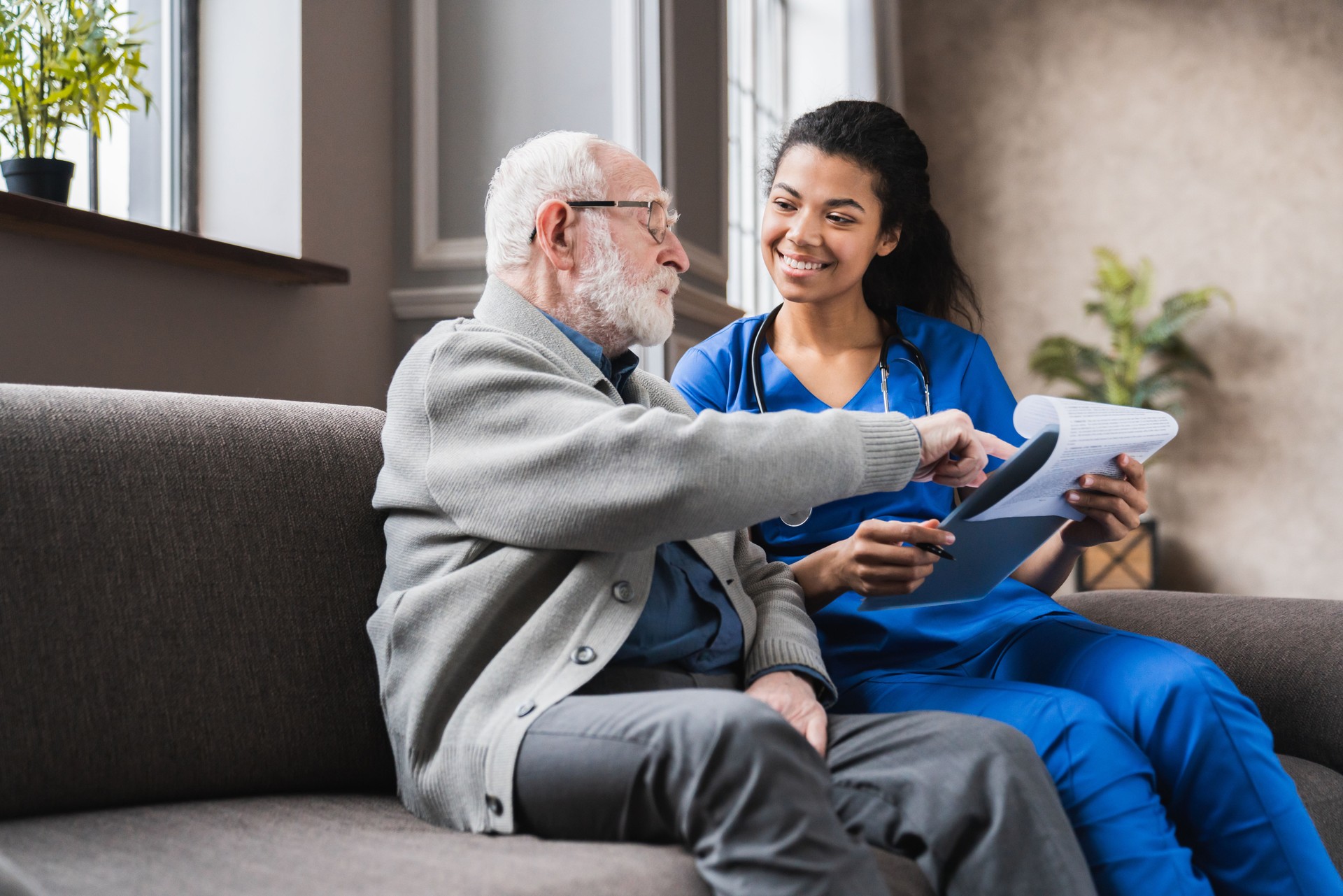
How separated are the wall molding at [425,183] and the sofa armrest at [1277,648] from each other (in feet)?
5.34

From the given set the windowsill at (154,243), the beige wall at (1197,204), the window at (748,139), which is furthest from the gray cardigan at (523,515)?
the beige wall at (1197,204)

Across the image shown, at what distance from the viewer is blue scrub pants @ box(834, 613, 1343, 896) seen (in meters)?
1.17

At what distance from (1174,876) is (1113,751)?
5.3 inches

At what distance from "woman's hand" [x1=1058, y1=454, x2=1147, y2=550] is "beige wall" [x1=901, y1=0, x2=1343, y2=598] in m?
5.12

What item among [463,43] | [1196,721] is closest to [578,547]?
[1196,721]

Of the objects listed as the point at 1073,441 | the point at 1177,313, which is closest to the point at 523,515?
the point at 1073,441

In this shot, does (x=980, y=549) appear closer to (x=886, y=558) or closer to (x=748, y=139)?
(x=886, y=558)

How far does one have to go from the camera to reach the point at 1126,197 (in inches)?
252


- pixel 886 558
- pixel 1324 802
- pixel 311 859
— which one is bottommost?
pixel 1324 802

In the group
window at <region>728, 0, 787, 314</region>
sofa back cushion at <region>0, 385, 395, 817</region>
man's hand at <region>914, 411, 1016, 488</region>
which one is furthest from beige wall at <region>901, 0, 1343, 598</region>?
sofa back cushion at <region>0, 385, 395, 817</region>

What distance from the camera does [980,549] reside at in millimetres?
1425

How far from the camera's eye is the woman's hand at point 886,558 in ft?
4.42

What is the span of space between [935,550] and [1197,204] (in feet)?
18.8

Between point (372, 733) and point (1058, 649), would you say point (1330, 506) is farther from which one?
point (372, 733)
